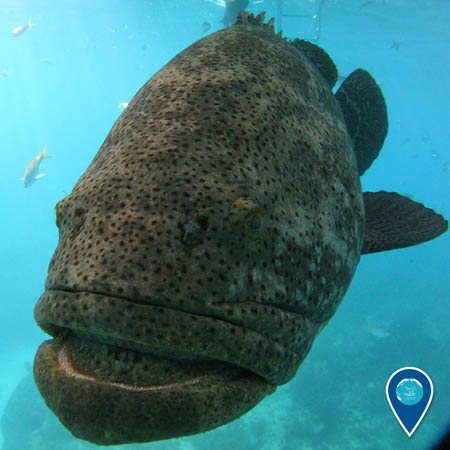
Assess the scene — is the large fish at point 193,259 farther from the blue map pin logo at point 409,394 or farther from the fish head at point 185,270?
the blue map pin logo at point 409,394

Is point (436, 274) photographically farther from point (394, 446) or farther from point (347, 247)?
point (347, 247)

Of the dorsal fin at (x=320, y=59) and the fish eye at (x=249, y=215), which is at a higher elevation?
the dorsal fin at (x=320, y=59)

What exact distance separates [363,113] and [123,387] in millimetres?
4378

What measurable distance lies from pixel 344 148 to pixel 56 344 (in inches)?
102

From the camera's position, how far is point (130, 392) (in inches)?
61.4

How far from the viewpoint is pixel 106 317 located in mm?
1568

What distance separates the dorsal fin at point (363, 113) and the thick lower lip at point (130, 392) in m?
3.82

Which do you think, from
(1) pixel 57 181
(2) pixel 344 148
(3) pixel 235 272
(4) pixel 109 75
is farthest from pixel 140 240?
(4) pixel 109 75

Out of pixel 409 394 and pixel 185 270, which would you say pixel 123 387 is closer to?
pixel 185 270

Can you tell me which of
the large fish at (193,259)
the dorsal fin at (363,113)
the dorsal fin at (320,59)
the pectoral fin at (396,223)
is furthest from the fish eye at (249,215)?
the dorsal fin at (363,113)

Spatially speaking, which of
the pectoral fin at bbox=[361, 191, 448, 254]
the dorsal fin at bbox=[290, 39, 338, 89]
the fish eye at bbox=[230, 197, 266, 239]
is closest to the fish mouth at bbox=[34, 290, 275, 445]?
the fish eye at bbox=[230, 197, 266, 239]

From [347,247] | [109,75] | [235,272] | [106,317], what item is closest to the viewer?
[106,317]

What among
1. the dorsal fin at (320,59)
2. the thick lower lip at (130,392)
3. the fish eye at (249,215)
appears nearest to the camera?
the thick lower lip at (130,392)

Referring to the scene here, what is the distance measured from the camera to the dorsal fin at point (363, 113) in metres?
4.72
